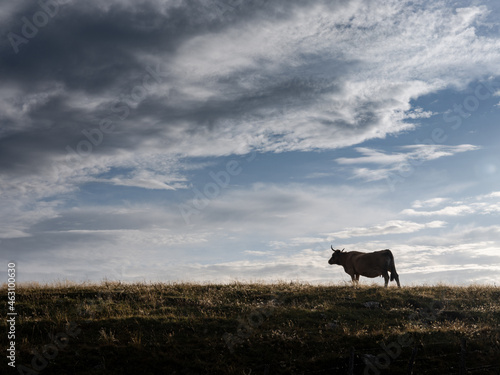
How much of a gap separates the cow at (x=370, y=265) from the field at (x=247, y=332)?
621 centimetres

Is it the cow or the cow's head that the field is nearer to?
the cow

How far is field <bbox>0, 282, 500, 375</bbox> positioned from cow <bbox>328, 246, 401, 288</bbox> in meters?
6.21

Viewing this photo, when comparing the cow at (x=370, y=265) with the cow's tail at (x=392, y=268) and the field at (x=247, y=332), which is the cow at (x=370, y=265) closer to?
the cow's tail at (x=392, y=268)

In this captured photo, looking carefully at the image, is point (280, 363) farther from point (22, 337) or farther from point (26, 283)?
point (26, 283)

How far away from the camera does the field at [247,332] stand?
1399 cm

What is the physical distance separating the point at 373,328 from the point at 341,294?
6.08m

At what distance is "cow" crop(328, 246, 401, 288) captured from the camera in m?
29.3

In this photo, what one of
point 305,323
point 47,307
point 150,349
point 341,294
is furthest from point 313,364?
point 47,307

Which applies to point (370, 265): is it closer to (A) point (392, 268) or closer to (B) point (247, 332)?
(A) point (392, 268)

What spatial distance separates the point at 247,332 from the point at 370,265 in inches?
634

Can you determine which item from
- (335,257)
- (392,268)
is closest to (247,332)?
(392,268)

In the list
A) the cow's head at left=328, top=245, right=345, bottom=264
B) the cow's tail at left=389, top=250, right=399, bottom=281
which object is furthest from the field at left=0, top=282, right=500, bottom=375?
the cow's head at left=328, top=245, right=345, bottom=264

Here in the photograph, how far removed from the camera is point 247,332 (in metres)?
16.2

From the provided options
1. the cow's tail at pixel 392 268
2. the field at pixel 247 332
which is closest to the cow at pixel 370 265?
the cow's tail at pixel 392 268
